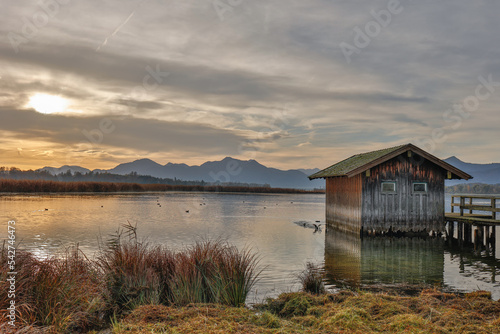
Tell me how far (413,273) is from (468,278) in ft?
6.55

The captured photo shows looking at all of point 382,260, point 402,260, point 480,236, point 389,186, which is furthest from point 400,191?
point 382,260

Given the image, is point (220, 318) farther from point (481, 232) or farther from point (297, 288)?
point (481, 232)

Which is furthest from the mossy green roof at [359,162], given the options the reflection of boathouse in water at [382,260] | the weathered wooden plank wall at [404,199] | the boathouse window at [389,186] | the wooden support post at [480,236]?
the wooden support post at [480,236]

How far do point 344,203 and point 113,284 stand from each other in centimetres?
2231

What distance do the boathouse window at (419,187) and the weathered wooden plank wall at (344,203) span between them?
3.86m

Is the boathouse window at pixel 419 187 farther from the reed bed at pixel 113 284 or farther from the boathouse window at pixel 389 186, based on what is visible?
the reed bed at pixel 113 284

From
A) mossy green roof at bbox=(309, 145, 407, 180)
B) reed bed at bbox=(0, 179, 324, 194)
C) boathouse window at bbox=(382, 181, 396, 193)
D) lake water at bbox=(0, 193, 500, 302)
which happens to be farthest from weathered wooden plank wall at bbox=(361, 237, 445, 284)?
reed bed at bbox=(0, 179, 324, 194)

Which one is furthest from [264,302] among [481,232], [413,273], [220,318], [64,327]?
[481,232]

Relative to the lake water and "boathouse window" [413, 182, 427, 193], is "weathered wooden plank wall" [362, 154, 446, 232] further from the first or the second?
the lake water

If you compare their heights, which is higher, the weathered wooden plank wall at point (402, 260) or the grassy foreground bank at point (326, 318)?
the grassy foreground bank at point (326, 318)

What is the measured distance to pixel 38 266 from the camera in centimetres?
794

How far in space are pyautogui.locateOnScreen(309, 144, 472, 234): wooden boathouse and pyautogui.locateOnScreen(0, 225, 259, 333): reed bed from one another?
16.8 metres

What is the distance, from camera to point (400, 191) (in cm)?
2583

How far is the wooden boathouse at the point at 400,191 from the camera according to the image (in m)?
25.3
